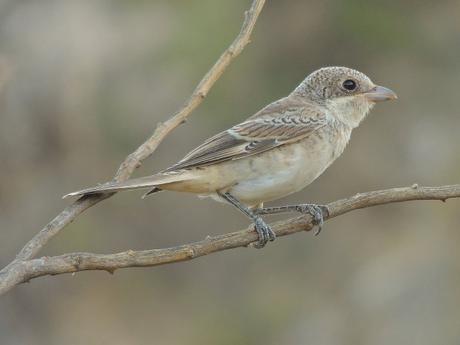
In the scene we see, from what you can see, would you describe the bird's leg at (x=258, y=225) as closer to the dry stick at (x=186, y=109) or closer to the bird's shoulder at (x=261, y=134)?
the bird's shoulder at (x=261, y=134)

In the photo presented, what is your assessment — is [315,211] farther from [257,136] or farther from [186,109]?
[186,109]

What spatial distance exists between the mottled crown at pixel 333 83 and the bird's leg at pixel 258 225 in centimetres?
90

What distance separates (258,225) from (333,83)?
4.12 feet

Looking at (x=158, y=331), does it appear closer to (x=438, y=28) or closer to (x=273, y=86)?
(x=273, y=86)

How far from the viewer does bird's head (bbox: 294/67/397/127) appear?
551 centimetres

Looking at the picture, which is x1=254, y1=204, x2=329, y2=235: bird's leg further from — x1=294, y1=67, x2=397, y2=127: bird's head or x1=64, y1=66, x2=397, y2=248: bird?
x1=294, y1=67, x2=397, y2=127: bird's head

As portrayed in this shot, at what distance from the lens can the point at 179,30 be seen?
11602mm

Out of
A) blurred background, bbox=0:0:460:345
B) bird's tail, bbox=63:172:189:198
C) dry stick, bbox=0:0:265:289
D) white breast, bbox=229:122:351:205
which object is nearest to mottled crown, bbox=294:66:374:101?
white breast, bbox=229:122:351:205

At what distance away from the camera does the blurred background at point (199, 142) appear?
9984mm

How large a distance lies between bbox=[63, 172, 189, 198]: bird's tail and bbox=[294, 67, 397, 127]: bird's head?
1.09m

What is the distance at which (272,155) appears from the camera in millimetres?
5172

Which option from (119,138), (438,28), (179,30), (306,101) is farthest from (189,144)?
(306,101)

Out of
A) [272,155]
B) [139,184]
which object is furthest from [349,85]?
[139,184]

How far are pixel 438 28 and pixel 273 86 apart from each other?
2242 mm
